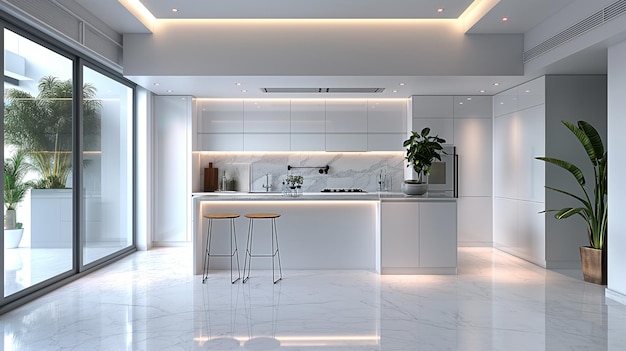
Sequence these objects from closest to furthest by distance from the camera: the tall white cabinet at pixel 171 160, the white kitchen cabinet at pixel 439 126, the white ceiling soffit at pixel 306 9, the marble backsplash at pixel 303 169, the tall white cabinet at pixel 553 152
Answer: the white ceiling soffit at pixel 306 9 < the tall white cabinet at pixel 553 152 < the white kitchen cabinet at pixel 439 126 < the tall white cabinet at pixel 171 160 < the marble backsplash at pixel 303 169

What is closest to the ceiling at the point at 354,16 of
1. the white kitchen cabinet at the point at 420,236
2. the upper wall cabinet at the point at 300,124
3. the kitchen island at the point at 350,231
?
the upper wall cabinet at the point at 300,124

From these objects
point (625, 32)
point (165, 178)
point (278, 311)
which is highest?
point (625, 32)

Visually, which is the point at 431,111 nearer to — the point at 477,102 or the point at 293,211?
the point at 477,102

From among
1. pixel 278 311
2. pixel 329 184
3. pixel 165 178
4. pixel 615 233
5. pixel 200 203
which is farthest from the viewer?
pixel 329 184

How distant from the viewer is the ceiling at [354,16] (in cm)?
512

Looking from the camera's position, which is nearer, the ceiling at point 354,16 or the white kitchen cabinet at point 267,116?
the ceiling at point 354,16

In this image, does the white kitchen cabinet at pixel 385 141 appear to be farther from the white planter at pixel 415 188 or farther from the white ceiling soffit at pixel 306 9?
the white ceiling soffit at pixel 306 9

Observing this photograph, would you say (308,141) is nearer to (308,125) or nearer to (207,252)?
(308,125)

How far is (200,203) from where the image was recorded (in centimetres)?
573

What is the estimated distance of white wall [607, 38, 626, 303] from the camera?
4453 millimetres

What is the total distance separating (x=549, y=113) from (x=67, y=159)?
626 centimetres

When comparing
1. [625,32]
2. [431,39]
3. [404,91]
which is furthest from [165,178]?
[625,32]

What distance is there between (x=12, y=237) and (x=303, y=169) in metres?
4.89

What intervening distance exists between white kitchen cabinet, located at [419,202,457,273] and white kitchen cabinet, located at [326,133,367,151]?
8.42 feet
